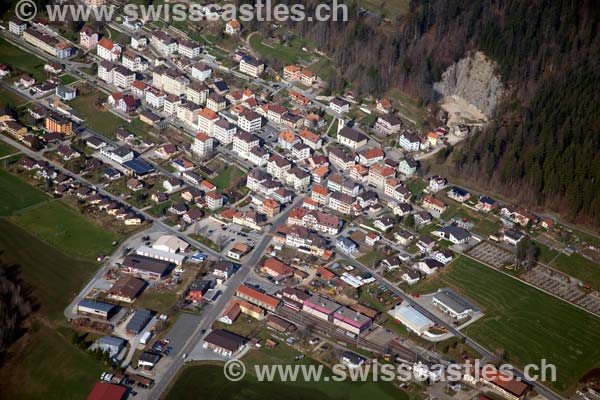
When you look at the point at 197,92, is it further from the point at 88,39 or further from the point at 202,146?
the point at 88,39

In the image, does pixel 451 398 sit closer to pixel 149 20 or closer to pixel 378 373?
pixel 378 373

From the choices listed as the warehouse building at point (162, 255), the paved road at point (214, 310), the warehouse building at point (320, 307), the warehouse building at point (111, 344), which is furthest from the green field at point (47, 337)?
the warehouse building at point (320, 307)

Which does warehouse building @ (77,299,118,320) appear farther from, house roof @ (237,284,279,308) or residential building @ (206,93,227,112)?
residential building @ (206,93,227,112)

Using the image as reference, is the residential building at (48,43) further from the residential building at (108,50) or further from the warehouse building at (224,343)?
the warehouse building at (224,343)

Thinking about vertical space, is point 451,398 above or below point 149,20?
below

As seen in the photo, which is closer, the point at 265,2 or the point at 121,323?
the point at 121,323

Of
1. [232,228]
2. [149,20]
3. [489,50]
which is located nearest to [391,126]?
[489,50]

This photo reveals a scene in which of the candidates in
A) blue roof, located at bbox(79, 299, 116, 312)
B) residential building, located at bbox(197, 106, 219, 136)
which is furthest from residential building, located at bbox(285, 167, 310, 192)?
blue roof, located at bbox(79, 299, 116, 312)
